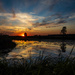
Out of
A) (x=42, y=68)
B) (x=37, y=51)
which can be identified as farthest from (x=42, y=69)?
(x=37, y=51)

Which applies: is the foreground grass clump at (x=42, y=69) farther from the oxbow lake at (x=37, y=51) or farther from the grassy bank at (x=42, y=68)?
the oxbow lake at (x=37, y=51)

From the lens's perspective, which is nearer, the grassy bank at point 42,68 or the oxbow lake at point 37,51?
the grassy bank at point 42,68

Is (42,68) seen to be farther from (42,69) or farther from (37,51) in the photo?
(37,51)

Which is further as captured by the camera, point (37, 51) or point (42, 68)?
point (37, 51)

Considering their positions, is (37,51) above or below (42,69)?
below

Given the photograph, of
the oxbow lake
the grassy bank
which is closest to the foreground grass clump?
the grassy bank

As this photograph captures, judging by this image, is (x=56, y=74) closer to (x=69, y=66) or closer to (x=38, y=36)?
(x=69, y=66)

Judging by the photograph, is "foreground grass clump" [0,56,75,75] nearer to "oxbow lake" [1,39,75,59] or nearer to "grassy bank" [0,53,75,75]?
"grassy bank" [0,53,75,75]

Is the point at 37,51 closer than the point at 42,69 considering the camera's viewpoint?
No

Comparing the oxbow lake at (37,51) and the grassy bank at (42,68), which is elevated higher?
the grassy bank at (42,68)

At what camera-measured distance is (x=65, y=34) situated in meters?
60.4

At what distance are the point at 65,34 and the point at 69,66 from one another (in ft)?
209

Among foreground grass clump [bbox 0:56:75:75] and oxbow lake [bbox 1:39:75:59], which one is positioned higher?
foreground grass clump [bbox 0:56:75:75]

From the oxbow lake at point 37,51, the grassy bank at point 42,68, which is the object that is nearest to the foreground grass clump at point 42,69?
the grassy bank at point 42,68
